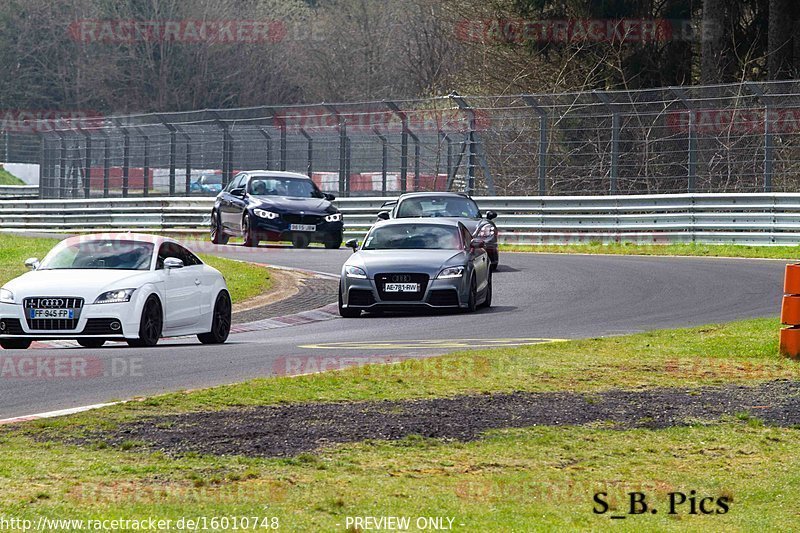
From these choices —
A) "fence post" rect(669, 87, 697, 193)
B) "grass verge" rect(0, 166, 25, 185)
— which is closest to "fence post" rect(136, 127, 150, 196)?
"fence post" rect(669, 87, 697, 193)

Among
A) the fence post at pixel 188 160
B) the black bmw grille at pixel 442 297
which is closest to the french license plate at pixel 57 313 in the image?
the black bmw grille at pixel 442 297

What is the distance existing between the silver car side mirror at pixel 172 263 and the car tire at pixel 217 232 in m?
16.9

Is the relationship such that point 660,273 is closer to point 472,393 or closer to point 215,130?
point 472,393

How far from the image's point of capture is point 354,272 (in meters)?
19.2

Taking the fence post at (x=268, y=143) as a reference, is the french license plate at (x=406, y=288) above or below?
below

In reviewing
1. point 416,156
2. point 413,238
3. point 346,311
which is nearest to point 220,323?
point 346,311

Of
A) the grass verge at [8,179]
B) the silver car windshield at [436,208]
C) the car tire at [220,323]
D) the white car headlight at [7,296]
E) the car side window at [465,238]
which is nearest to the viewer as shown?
the white car headlight at [7,296]

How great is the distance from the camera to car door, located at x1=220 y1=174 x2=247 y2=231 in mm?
31312

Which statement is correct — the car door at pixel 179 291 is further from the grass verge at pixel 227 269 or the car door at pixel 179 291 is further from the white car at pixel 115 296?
the grass verge at pixel 227 269

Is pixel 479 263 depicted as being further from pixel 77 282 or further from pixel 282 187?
pixel 282 187

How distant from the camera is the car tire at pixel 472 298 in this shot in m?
19.3

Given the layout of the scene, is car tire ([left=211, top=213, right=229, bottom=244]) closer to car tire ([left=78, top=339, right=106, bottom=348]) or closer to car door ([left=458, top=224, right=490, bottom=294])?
car door ([left=458, top=224, right=490, bottom=294])

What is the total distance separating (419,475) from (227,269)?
17404mm

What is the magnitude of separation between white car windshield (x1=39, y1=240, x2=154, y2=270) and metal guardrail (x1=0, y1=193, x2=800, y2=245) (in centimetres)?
1707
